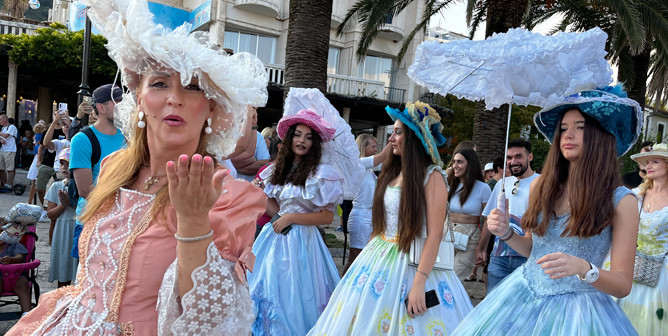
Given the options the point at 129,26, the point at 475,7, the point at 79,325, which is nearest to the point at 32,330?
the point at 79,325

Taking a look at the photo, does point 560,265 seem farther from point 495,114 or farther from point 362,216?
point 495,114

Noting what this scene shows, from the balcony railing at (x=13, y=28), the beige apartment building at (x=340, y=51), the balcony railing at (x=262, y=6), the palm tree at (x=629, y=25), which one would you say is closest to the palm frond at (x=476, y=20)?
the palm tree at (x=629, y=25)

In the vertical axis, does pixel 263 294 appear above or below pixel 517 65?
below

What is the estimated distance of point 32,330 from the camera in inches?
67.9

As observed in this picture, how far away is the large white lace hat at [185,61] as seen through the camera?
1.63m

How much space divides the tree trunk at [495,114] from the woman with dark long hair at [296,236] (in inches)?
228

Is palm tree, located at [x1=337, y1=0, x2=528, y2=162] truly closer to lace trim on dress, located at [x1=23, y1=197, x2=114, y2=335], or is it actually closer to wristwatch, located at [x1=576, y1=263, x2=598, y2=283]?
wristwatch, located at [x1=576, y1=263, x2=598, y2=283]

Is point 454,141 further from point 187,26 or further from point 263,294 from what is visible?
point 187,26

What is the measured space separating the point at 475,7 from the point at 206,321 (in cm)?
1165

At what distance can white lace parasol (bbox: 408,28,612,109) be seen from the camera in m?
2.35

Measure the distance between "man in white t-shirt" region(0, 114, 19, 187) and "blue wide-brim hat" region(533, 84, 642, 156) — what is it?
13117mm

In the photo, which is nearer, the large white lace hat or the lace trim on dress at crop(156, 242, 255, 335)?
the lace trim on dress at crop(156, 242, 255, 335)

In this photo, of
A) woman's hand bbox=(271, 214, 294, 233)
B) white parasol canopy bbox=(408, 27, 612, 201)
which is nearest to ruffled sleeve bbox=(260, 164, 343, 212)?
woman's hand bbox=(271, 214, 294, 233)

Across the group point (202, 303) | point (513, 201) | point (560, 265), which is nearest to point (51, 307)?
point (202, 303)
